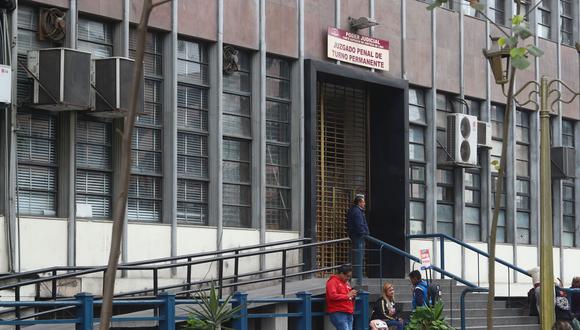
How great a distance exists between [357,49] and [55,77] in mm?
8764

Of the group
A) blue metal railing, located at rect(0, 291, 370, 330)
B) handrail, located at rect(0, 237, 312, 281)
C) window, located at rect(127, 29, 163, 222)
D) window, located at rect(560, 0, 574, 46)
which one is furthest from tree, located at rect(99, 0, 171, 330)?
window, located at rect(560, 0, 574, 46)

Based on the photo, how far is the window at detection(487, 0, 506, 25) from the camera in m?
32.2

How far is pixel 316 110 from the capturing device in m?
26.2

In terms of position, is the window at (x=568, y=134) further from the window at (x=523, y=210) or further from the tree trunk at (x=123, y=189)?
the tree trunk at (x=123, y=189)

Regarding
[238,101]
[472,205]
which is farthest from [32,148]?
[472,205]

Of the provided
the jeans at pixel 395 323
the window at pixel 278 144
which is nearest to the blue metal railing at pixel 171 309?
the jeans at pixel 395 323

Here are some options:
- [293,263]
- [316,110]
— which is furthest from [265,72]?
[293,263]

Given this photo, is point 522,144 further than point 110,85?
Yes

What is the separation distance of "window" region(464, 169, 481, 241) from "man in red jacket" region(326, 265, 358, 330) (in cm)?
965

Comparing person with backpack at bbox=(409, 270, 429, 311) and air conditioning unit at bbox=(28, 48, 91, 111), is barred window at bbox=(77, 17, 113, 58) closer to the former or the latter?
air conditioning unit at bbox=(28, 48, 91, 111)

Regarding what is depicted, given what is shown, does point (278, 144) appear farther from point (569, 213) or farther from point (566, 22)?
point (566, 22)

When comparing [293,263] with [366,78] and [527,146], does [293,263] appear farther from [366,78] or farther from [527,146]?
[527,146]

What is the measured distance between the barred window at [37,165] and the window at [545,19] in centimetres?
1727

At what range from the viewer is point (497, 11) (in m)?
32.5
